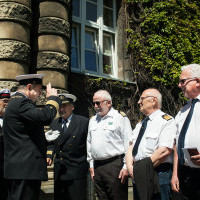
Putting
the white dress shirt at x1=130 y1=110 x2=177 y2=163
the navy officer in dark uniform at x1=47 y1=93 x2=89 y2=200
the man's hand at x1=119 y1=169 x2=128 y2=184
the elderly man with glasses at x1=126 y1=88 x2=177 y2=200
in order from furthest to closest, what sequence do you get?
the navy officer in dark uniform at x1=47 y1=93 x2=89 y2=200, the man's hand at x1=119 y1=169 x2=128 y2=184, the white dress shirt at x1=130 y1=110 x2=177 y2=163, the elderly man with glasses at x1=126 y1=88 x2=177 y2=200

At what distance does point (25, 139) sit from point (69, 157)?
1125 mm

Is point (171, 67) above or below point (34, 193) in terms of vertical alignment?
above

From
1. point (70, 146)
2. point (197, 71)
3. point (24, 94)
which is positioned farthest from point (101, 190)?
point (197, 71)

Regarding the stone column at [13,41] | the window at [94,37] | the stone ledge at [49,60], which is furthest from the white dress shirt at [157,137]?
the window at [94,37]

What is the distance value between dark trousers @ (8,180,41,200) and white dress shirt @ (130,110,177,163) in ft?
4.14

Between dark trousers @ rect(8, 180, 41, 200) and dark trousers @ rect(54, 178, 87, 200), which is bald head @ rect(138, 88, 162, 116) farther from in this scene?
dark trousers @ rect(8, 180, 41, 200)

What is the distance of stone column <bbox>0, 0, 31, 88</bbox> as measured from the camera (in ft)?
18.3

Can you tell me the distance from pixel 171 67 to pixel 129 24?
77.6 inches

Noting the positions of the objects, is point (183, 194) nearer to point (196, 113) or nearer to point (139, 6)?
point (196, 113)

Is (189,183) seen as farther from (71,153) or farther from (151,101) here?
(71,153)

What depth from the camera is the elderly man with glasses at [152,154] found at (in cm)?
311

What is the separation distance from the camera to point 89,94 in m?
7.56

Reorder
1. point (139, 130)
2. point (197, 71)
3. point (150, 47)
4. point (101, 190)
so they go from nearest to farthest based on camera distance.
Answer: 1. point (197, 71)
2. point (139, 130)
3. point (101, 190)
4. point (150, 47)

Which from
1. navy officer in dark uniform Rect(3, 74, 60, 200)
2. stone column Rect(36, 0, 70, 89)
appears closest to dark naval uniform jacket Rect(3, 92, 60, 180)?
navy officer in dark uniform Rect(3, 74, 60, 200)
